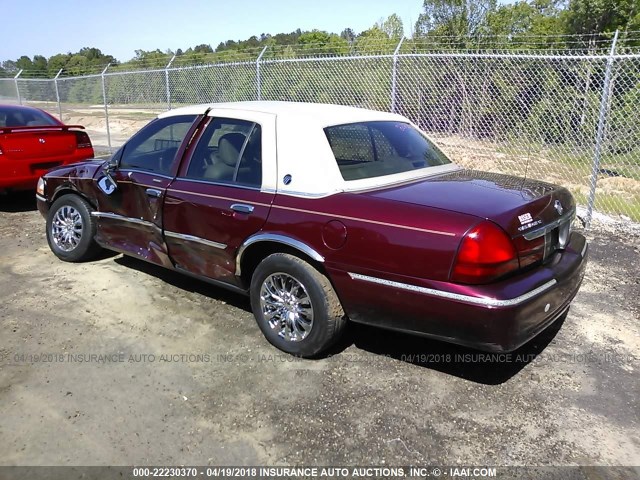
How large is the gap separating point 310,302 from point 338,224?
0.57 meters

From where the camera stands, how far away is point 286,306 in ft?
11.6

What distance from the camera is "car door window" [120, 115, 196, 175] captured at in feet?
14.1

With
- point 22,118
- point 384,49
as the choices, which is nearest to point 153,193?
point 22,118

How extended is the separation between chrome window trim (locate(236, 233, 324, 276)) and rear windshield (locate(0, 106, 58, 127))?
5.90m

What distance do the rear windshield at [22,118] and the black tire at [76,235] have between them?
Answer: 11.0 feet

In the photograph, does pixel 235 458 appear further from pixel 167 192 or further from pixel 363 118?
pixel 363 118

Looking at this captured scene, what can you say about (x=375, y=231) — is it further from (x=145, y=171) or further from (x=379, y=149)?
(x=145, y=171)

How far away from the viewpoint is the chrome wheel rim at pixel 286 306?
346cm

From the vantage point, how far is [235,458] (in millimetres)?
2658

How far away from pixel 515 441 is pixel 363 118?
245cm

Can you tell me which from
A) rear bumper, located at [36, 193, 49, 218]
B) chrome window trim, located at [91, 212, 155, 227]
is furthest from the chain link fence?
chrome window trim, located at [91, 212, 155, 227]

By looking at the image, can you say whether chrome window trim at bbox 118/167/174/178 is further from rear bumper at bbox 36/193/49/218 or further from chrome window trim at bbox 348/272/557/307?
chrome window trim at bbox 348/272/557/307

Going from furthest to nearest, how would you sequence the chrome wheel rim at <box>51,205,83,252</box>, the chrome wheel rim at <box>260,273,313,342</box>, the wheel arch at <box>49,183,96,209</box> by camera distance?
the chrome wheel rim at <box>51,205,83,252</box> < the wheel arch at <box>49,183,96,209</box> < the chrome wheel rim at <box>260,273,313,342</box>

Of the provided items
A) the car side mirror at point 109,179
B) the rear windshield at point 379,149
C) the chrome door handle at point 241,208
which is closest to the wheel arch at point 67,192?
the car side mirror at point 109,179
